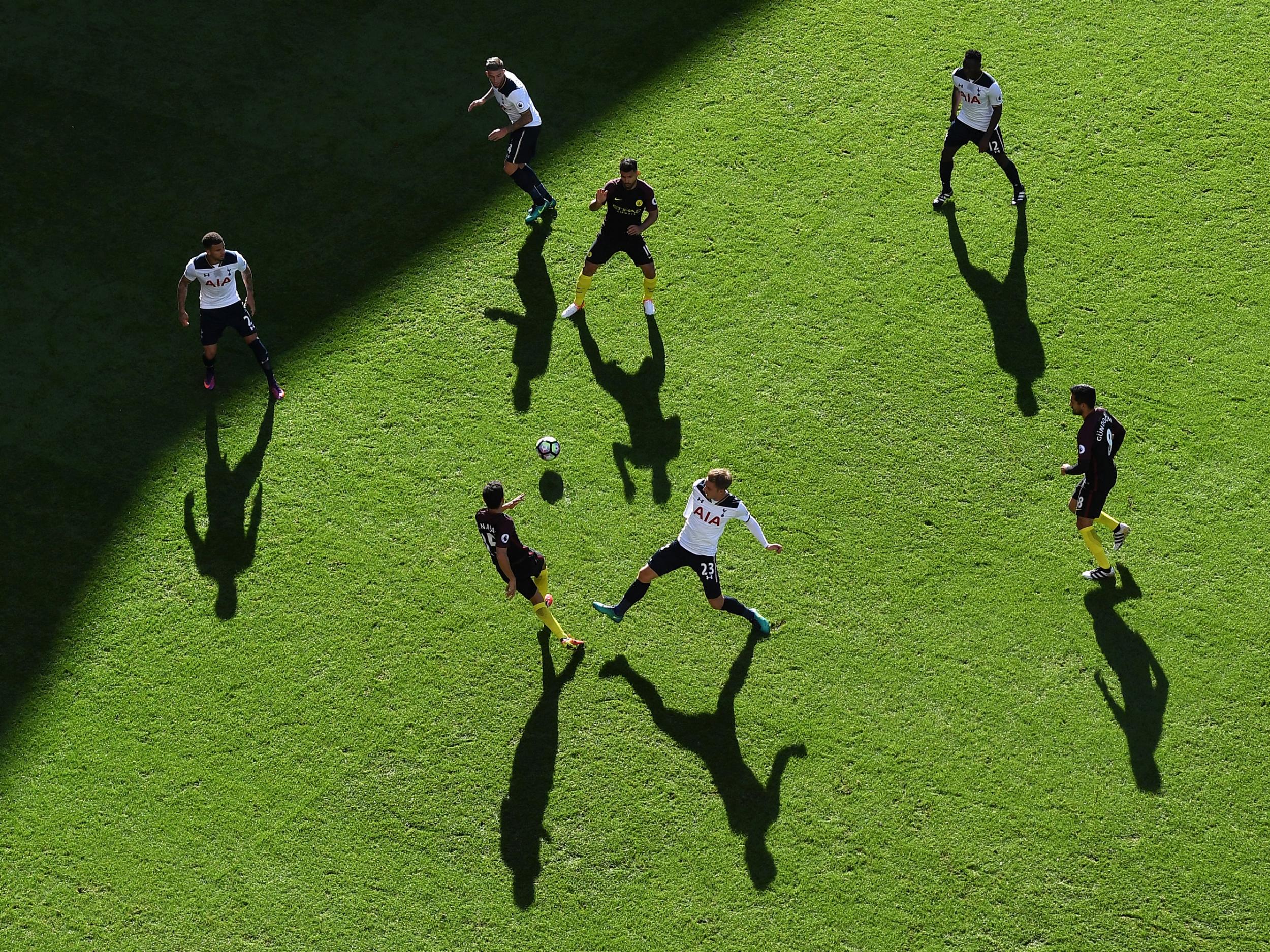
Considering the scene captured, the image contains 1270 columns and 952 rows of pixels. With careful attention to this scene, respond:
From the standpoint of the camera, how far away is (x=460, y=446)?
1125 centimetres

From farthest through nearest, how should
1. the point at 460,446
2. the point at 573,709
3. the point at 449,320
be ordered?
the point at 449,320, the point at 460,446, the point at 573,709

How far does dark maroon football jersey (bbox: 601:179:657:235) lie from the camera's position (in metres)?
11.1

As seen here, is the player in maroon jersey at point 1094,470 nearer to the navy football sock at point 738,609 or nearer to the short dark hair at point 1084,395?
the short dark hair at point 1084,395

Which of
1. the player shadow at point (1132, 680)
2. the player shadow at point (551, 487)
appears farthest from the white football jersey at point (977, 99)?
the player shadow at point (551, 487)

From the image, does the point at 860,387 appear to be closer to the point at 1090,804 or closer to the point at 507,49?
the point at 1090,804

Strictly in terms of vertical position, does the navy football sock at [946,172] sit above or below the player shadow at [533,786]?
above

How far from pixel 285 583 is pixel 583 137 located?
709 cm

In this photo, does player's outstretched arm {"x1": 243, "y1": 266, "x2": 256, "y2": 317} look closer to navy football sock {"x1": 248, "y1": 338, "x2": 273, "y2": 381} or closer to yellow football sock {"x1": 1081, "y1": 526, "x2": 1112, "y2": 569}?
navy football sock {"x1": 248, "y1": 338, "x2": 273, "y2": 381}

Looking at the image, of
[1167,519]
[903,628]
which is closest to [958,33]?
[1167,519]

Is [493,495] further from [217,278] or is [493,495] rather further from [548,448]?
[217,278]

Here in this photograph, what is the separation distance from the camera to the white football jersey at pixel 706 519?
909 centimetres

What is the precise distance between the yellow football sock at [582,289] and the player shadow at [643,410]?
0.18 m

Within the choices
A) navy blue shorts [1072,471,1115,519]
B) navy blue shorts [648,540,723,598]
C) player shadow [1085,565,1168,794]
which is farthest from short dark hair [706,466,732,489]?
player shadow [1085,565,1168,794]

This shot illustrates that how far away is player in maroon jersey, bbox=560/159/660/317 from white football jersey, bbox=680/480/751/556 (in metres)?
3.49
